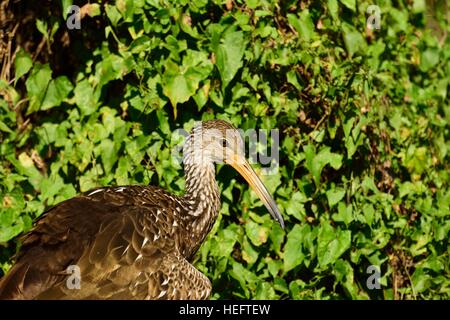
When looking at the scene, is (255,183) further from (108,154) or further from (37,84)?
(37,84)

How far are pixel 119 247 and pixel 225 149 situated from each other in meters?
0.90

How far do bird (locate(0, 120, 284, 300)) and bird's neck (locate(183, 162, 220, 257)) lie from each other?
0.03 ft

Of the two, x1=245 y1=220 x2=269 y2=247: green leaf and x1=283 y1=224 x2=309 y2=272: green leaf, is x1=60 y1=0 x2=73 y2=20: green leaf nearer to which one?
x1=245 y1=220 x2=269 y2=247: green leaf

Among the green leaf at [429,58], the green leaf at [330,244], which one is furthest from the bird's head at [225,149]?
the green leaf at [429,58]

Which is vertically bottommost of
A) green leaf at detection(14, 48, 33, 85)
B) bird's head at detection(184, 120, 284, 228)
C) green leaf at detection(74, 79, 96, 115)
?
bird's head at detection(184, 120, 284, 228)

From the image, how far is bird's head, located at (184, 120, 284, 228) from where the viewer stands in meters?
4.90

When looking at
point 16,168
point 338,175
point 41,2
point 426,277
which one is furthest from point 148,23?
point 426,277

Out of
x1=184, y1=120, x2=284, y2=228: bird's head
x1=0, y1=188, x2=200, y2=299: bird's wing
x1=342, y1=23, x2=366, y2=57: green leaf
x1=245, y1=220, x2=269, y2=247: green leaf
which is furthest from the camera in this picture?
x1=342, y1=23, x2=366, y2=57: green leaf

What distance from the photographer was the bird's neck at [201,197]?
4.90 metres

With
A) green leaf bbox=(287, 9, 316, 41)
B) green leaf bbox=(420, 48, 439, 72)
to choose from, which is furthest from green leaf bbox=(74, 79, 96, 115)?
green leaf bbox=(420, 48, 439, 72)

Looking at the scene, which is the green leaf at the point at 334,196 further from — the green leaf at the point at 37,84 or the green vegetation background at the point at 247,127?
the green leaf at the point at 37,84

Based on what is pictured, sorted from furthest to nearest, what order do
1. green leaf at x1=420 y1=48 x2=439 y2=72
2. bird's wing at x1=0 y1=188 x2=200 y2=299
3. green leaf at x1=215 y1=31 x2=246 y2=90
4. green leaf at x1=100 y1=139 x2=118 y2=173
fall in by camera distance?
green leaf at x1=420 y1=48 x2=439 y2=72
green leaf at x1=100 y1=139 x2=118 y2=173
green leaf at x1=215 y1=31 x2=246 y2=90
bird's wing at x1=0 y1=188 x2=200 y2=299

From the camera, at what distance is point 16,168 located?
5.50 m

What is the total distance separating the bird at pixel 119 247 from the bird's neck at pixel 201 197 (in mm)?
10
